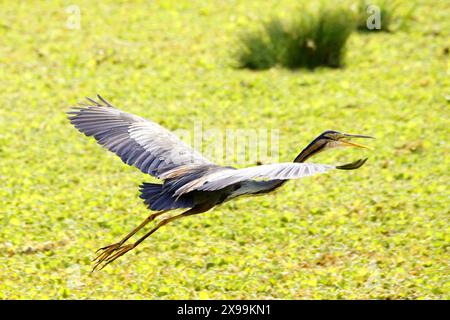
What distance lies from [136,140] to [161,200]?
2.28 ft

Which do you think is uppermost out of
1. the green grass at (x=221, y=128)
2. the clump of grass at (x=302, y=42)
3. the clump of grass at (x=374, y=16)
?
the clump of grass at (x=374, y=16)

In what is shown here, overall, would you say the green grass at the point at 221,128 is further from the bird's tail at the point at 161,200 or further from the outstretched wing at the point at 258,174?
the outstretched wing at the point at 258,174

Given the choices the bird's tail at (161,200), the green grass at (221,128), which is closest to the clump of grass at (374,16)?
the green grass at (221,128)

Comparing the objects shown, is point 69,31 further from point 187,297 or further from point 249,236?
point 187,297

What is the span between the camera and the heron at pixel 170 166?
228 inches

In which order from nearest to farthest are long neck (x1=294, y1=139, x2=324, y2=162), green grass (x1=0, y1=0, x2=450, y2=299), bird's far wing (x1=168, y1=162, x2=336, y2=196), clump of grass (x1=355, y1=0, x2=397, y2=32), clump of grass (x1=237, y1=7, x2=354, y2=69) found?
bird's far wing (x1=168, y1=162, x2=336, y2=196), long neck (x1=294, y1=139, x2=324, y2=162), green grass (x1=0, y1=0, x2=450, y2=299), clump of grass (x1=237, y1=7, x2=354, y2=69), clump of grass (x1=355, y1=0, x2=397, y2=32)

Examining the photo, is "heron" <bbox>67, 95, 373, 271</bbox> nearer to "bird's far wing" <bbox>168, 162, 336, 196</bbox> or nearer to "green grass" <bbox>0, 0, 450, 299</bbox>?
"bird's far wing" <bbox>168, 162, 336, 196</bbox>

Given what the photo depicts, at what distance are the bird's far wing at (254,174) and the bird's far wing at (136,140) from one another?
0.27 metres

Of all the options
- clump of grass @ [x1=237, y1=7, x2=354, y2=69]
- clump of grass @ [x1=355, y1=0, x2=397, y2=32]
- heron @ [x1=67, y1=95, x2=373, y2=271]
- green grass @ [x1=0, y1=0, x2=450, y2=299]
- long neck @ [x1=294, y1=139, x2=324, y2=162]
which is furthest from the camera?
clump of grass @ [x1=355, y1=0, x2=397, y2=32]

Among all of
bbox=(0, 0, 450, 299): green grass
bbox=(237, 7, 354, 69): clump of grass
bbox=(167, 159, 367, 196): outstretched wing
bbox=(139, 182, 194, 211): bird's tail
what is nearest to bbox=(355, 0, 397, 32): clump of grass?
bbox=(0, 0, 450, 299): green grass

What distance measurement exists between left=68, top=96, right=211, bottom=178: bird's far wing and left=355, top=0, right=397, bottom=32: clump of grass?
261 inches

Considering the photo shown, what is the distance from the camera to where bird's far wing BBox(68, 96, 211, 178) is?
6.26 m

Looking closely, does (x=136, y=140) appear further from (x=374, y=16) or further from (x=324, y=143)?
(x=374, y=16)

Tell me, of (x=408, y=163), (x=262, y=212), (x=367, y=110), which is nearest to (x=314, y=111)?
(x=367, y=110)
